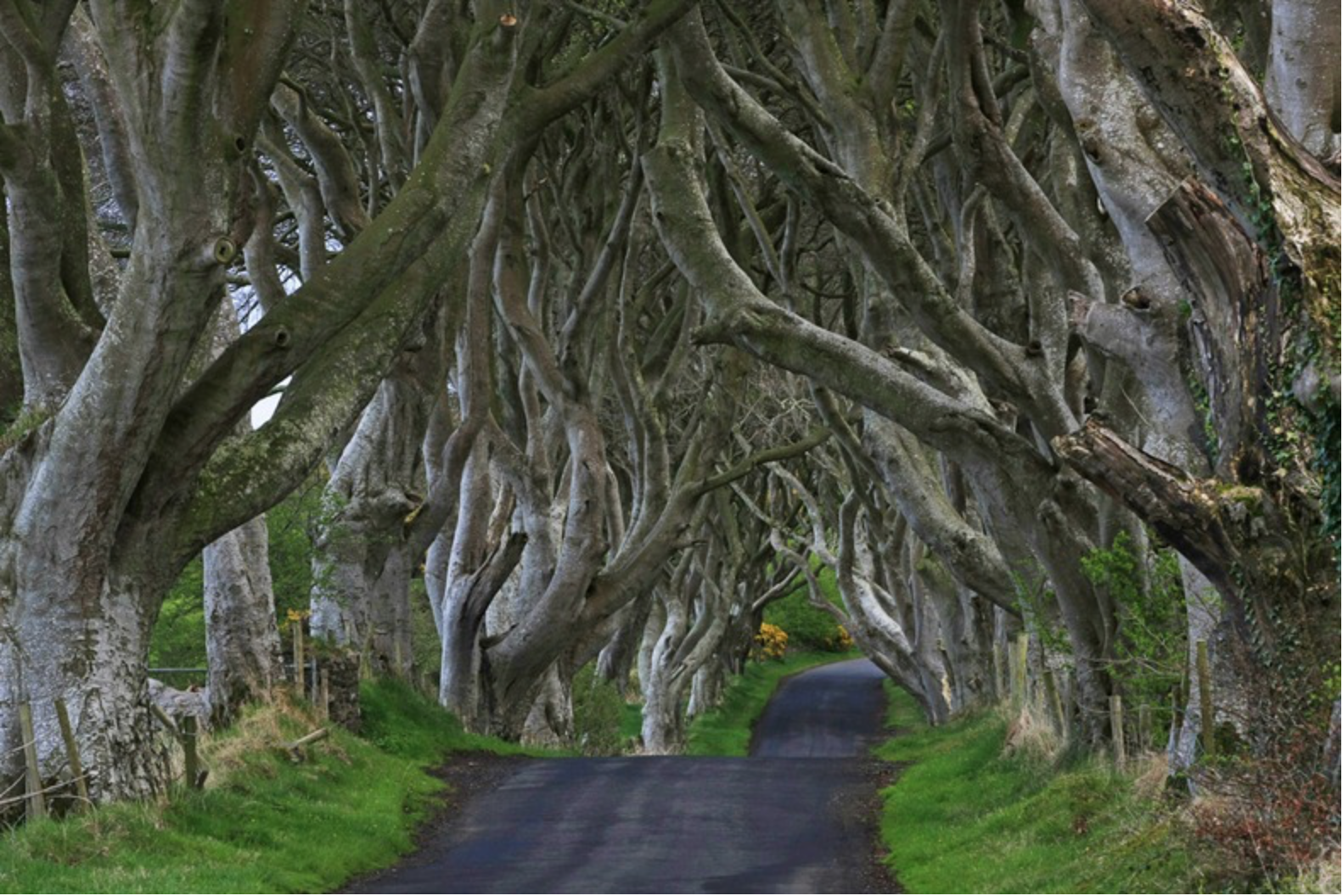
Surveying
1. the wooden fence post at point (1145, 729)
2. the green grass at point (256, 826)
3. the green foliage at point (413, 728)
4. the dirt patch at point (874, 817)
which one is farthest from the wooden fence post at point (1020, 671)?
the green foliage at point (413, 728)

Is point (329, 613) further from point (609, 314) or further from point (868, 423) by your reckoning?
point (868, 423)

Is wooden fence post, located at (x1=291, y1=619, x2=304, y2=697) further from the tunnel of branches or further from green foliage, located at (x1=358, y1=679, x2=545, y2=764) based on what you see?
green foliage, located at (x1=358, y1=679, x2=545, y2=764)

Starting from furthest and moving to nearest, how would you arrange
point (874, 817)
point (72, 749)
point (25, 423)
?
1. point (874, 817)
2. point (25, 423)
3. point (72, 749)

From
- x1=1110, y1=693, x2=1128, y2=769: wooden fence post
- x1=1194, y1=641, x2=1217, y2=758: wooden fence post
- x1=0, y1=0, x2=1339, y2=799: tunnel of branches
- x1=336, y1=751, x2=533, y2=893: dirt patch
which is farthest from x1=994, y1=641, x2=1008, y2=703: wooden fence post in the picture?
x1=1194, y1=641, x2=1217, y2=758: wooden fence post

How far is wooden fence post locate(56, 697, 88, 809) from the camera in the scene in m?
12.8

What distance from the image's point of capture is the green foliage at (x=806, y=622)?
76.4m

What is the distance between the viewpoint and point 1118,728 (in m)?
14.8

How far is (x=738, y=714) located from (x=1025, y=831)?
111 ft

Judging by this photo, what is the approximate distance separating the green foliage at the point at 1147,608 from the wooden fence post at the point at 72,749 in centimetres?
805

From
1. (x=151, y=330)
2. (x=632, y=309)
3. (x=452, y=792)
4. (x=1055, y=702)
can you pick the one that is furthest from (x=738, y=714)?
(x=151, y=330)

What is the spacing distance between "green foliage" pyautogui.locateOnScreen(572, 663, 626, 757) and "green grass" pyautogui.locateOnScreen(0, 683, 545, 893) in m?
12.1

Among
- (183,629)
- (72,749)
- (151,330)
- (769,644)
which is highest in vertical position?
(151,330)

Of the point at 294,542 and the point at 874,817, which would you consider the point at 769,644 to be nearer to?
the point at 294,542

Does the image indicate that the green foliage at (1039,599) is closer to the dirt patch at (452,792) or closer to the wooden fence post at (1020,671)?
the wooden fence post at (1020,671)
